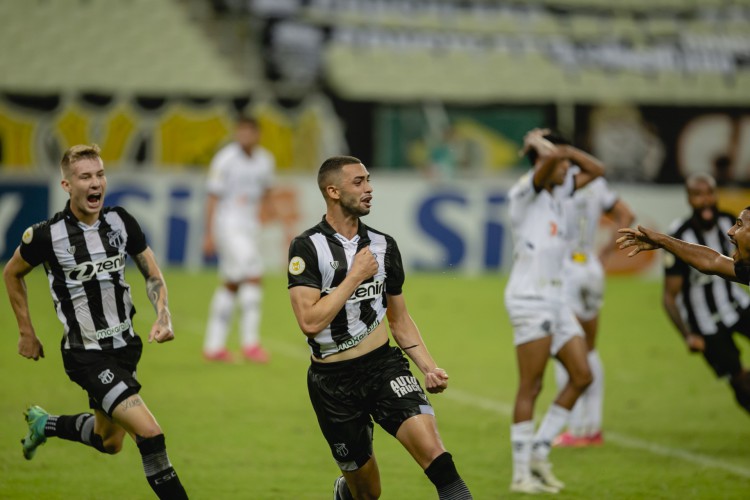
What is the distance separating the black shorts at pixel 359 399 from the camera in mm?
6363

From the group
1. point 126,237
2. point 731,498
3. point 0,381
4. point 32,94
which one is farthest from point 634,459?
point 32,94

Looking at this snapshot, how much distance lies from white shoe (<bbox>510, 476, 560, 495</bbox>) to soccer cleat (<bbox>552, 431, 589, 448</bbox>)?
1.74m

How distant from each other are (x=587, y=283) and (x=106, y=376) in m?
4.54

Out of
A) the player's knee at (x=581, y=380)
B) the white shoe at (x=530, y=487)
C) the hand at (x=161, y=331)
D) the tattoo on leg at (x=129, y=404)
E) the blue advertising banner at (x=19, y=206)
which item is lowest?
the white shoe at (x=530, y=487)

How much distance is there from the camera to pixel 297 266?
6355 mm

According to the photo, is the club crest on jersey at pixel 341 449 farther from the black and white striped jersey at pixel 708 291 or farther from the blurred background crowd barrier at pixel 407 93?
the blurred background crowd barrier at pixel 407 93

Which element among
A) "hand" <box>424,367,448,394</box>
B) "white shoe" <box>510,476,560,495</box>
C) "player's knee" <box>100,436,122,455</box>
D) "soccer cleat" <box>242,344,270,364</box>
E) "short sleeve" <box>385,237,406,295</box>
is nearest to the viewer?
"hand" <box>424,367,448,394</box>

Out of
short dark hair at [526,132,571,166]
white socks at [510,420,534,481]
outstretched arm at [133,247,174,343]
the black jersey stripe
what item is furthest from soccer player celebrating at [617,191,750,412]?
the black jersey stripe

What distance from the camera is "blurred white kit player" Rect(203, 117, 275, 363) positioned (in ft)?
46.0

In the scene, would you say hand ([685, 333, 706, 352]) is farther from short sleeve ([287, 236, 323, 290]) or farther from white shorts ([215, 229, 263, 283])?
white shorts ([215, 229, 263, 283])

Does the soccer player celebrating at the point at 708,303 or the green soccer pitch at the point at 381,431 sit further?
the soccer player celebrating at the point at 708,303

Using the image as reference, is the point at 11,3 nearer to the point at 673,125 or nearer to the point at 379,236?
the point at 673,125

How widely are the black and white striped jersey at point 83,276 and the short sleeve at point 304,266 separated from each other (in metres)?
1.34

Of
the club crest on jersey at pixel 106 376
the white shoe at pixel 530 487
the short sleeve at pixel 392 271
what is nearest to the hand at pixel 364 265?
the short sleeve at pixel 392 271
